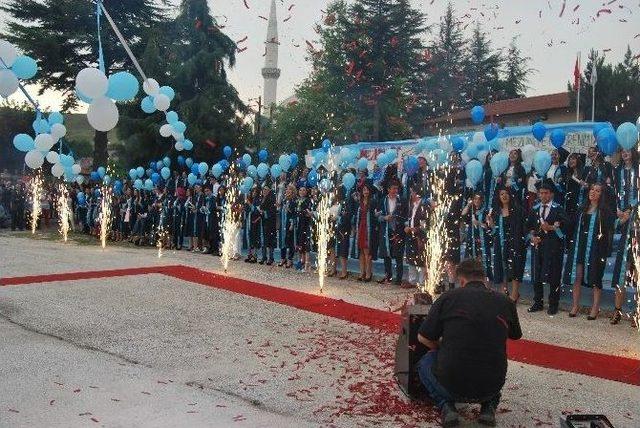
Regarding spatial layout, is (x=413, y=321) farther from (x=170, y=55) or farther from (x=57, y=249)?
(x=170, y=55)

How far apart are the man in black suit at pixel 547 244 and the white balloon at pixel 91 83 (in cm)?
725

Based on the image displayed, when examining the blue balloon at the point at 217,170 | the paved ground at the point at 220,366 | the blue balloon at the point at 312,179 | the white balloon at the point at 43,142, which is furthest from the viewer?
the blue balloon at the point at 217,170

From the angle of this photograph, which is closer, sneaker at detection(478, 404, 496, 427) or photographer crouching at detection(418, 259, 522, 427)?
photographer crouching at detection(418, 259, 522, 427)

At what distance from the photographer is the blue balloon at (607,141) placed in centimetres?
946

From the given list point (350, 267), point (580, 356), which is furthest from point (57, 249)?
point (580, 356)

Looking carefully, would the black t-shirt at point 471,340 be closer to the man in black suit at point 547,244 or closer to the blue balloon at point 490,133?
the man in black suit at point 547,244

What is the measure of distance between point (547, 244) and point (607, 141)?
1.81 metres

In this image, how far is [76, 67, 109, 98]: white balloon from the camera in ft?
32.2

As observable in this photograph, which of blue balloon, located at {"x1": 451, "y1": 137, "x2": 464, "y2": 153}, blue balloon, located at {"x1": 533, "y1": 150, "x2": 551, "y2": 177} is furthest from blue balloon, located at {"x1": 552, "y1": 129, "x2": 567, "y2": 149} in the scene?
blue balloon, located at {"x1": 451, "y1": 137, "x2": 464, "y2": 153}

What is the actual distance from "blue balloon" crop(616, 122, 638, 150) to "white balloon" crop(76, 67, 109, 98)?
8.09m

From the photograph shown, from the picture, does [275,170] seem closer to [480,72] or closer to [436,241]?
[436,241]

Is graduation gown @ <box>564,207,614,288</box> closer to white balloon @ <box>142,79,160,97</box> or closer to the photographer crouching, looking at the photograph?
the photographer crouching

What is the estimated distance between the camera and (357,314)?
360 inches

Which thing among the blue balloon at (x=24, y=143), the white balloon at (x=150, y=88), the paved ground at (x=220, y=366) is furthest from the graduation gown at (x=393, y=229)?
the blue balloon at (x=24, y=143)
